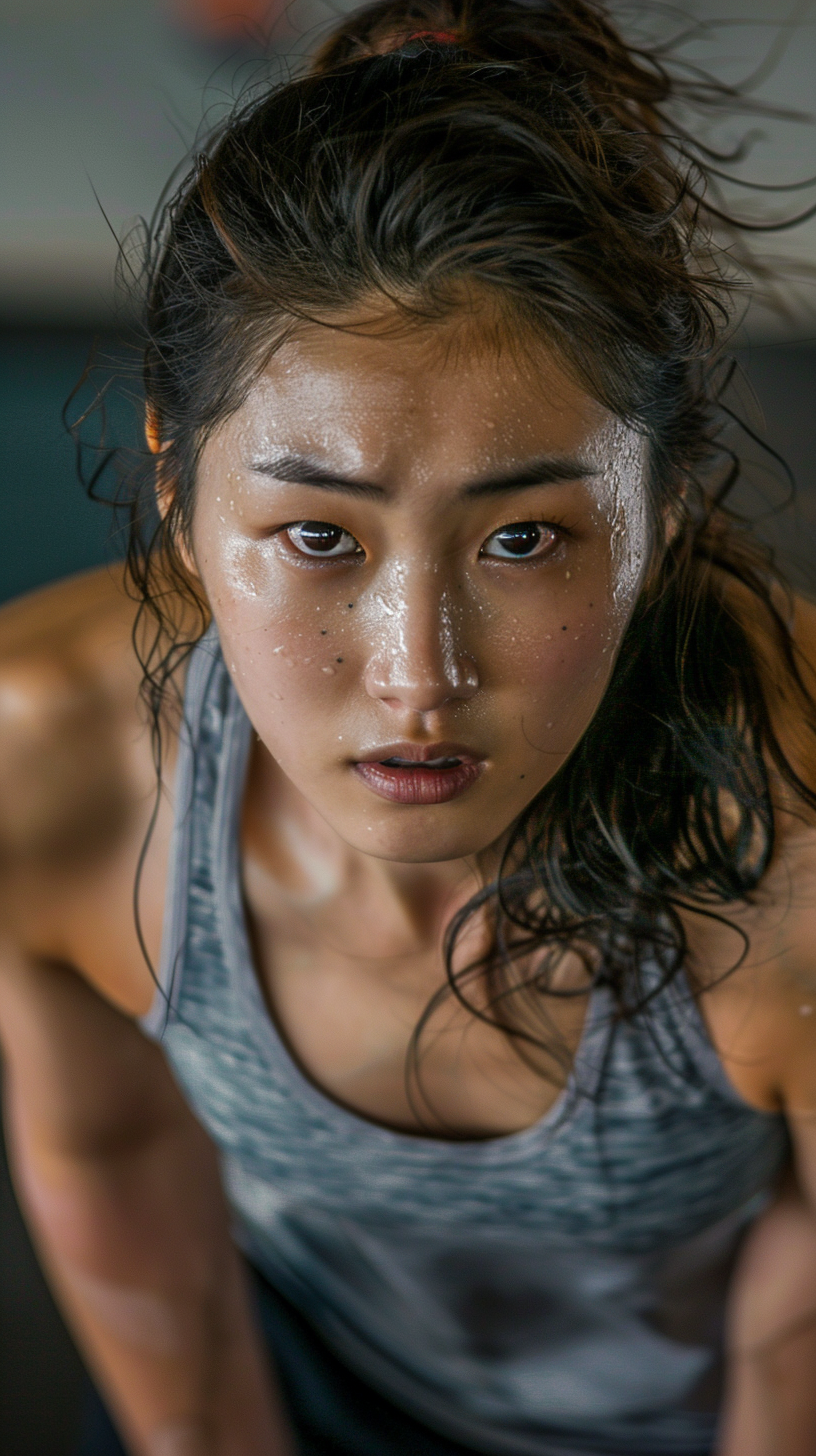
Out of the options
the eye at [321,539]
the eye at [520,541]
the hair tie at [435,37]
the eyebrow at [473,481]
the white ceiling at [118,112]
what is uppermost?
the white ceiling at [118,112]

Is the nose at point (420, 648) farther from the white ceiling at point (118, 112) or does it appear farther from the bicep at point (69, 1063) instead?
the bicep at point (69, 1063)

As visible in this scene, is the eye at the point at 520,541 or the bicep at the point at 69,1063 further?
the bicep at the point at 69,1063

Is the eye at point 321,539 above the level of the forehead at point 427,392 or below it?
below

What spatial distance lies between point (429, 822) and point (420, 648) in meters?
0.05

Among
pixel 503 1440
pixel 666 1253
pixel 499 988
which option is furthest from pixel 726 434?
pixel 503 1440

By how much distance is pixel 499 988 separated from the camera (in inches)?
15.2

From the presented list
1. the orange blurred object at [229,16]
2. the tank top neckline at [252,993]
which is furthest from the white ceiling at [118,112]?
the tank top neckline at [252,993]

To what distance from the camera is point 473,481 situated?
0.25 meters

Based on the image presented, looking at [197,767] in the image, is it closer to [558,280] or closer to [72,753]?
[72,753]

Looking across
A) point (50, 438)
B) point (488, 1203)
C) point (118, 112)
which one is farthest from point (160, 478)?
point (488, 1203)

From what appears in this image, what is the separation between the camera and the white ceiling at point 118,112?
31 cm

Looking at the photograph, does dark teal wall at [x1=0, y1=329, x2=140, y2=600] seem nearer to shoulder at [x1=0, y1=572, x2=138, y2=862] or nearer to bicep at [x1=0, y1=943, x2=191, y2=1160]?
shoulder at [x1=0, y1=572, x2=138, y2=862]

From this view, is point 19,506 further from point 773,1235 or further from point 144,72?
point 773,1235

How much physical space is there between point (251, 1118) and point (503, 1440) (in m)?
0.19
